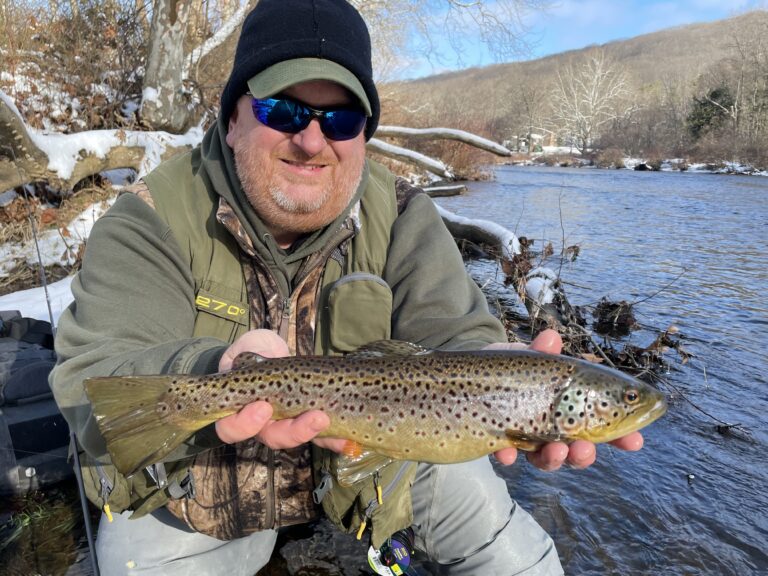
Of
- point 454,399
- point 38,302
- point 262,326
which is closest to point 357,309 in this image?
point 262,326

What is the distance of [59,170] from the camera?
8094 millimetres

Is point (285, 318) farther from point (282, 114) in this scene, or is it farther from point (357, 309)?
point (282, 114)

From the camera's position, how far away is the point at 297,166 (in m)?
2.74

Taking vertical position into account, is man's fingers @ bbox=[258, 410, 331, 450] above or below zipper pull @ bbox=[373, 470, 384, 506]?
above

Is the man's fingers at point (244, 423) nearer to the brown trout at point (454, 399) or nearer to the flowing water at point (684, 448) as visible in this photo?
the brown trout at point (454, 399)

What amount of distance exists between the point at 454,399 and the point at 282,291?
1.03m

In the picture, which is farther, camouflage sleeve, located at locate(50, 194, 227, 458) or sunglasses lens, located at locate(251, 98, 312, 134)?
sunglasses lens, located at locate(251, 98, 312, 134)

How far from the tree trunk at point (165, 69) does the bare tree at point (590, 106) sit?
254ft

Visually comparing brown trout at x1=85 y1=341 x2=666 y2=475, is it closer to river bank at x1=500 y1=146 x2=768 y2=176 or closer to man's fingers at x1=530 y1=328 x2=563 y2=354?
man's fingers at x1=530 y1=328 x2=563 y2=354

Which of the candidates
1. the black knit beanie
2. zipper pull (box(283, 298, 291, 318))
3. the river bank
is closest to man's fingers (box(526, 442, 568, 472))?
zipper pull (box(283, 298, 291, 318))

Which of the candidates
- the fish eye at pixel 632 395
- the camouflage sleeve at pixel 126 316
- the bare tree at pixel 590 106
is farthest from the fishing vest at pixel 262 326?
the bare tree at pixel 590 106

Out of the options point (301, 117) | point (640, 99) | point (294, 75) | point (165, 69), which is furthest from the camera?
point (640, 99)

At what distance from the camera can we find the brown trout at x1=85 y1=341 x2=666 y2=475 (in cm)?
219

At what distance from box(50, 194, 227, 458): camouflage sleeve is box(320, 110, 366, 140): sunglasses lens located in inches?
35.7
